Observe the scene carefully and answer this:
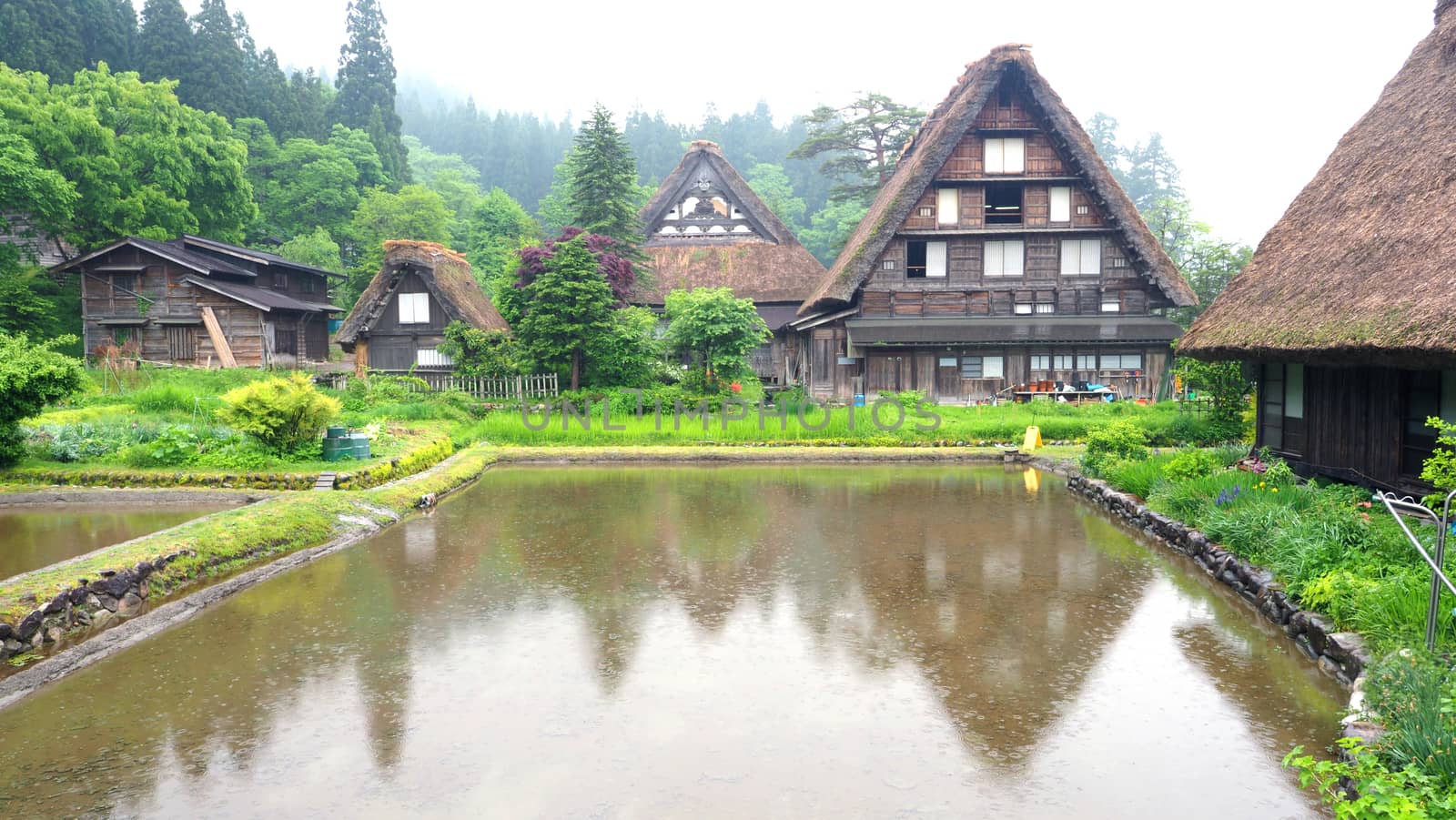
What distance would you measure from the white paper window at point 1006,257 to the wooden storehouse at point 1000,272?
3 cm

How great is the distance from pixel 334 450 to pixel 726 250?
22.5 m

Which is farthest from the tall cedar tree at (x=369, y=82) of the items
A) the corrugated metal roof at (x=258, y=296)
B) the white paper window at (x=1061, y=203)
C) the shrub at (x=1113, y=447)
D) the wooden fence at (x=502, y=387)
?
the shrub at (x=1113, y=447)

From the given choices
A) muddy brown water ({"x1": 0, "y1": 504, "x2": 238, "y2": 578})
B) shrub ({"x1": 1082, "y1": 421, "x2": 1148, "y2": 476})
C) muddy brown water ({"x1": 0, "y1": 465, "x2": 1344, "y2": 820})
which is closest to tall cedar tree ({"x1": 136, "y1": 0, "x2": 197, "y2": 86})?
muddy brown water ({"x1": 0, "y1": 504, "x2": 238, "y2": 578})

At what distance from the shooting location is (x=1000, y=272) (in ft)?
92.7

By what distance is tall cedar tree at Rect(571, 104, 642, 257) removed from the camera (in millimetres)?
31906

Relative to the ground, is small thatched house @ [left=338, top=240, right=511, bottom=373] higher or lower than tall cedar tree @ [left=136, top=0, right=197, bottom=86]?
lower

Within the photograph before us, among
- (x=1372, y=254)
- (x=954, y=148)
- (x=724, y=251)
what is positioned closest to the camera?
(x=1372, y=254)

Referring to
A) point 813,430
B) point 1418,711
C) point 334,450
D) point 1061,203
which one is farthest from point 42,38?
point 1418,711

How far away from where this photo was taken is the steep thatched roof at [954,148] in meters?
26.3

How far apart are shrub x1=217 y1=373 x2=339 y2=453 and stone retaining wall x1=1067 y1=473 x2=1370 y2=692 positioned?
1372 centimetres

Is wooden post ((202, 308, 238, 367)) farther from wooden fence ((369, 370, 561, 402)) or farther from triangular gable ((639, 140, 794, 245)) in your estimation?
triangular gable ((639, 140, 794, 245))

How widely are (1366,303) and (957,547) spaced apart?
220 inches

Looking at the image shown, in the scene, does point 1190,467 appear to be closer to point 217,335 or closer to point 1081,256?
point 1081,256

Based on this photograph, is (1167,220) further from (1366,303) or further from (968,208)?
(1366,303)
